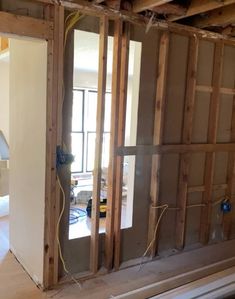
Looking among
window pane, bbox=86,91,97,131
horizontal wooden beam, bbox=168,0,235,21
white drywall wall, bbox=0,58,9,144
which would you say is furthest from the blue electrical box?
white drywall wall, bbox=0,58,9,144

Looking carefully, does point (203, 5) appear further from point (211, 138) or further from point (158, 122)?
point (211, 138)

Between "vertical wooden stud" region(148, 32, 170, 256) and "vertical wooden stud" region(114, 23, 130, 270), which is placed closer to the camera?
"vertical wooden stud" region(114, 23, 130, 270)

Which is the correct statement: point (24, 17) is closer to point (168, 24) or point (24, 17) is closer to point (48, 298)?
point (168, 24)

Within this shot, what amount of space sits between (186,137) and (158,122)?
16.3 inches

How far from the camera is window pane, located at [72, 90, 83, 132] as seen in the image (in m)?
7.20

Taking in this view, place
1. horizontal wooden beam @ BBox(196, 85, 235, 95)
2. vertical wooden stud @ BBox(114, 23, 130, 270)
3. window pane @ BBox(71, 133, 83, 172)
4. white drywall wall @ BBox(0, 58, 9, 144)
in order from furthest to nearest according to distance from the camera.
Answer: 1. window pane @ BBox(71, 133, 83, 172)
2. white drywall wall @ BBox(0, 58, 9, 144)
3. horizontal wooden beam @ BBox(196, 85, 235, 95)
4. vertical wooden stud @ BBox(114, 23, 130, 270)

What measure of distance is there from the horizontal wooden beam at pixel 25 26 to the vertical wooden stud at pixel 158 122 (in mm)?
1145

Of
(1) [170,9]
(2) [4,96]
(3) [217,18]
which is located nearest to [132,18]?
(1) [170,9]

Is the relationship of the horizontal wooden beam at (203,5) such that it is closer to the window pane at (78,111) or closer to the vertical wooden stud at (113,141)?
the vertical wooden stud at (113,141)

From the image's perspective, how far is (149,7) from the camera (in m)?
2.73

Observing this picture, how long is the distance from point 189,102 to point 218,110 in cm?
47

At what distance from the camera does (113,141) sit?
3.01 meters

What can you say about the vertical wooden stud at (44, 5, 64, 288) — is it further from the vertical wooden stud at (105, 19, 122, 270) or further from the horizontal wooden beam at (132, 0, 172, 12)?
the horizontal wooden beam at (132, 0, 172, 12)

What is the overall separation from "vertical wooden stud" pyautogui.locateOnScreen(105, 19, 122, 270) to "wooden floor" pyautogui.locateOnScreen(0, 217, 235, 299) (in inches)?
10.0
